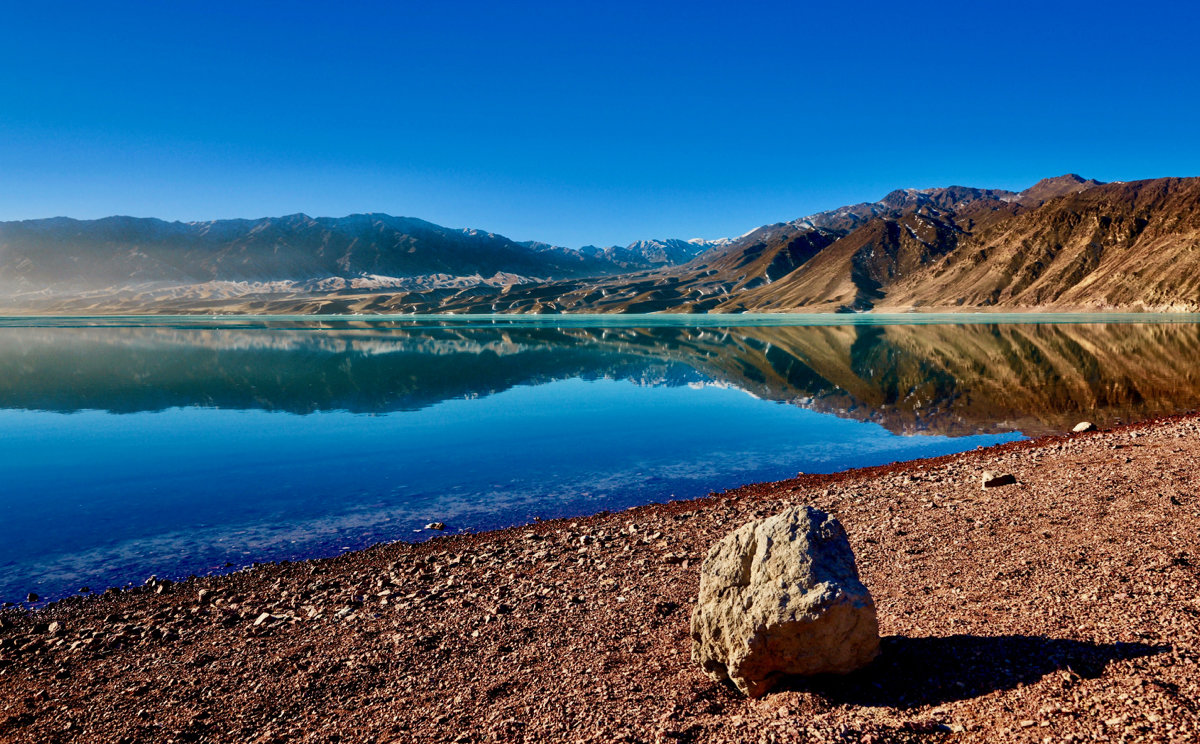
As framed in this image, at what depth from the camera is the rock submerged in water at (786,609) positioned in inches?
275

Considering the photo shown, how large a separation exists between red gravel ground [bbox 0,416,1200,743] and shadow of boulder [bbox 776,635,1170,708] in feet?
0.09

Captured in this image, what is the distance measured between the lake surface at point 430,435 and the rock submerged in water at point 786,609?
433 inches

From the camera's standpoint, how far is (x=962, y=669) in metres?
7.19

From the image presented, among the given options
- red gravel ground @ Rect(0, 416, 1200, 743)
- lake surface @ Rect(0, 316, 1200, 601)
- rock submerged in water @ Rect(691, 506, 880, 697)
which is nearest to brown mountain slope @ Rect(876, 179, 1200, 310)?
lake surface @ Rect(0, 316, 1200, 601)

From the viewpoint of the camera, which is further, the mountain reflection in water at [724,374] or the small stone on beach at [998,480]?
the mountain reflection in water at [724,374]

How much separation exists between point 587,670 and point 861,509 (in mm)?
9728

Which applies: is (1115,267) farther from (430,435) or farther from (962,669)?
(962,669)

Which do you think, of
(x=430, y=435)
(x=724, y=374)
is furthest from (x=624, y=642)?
(x=724, y=374)

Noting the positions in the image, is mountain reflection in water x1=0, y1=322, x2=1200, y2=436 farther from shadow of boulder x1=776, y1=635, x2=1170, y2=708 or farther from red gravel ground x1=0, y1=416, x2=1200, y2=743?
shadow of boulder x1=776, y1=635, x2=1170, y2=708

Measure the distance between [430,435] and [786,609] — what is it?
2479 centimetres

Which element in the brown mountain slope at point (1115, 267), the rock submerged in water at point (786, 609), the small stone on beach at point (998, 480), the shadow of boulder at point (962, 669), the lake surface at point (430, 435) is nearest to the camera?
the shadow of boulder at point (962, 669)

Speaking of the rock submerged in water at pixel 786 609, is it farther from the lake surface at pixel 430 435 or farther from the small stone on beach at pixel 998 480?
the small stone on beach at pixel 998 480

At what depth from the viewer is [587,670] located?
27.9ft

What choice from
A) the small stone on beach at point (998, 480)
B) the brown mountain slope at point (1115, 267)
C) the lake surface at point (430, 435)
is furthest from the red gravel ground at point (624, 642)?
the brown mountain slope at point (1115, 267)
